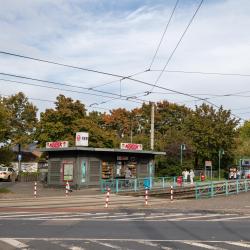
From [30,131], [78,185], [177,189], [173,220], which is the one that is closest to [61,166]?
[78,185]

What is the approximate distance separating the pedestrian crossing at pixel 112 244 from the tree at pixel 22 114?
64.0m

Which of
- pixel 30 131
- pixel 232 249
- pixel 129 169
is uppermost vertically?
pixel 30 131

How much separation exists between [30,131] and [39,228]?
210 ft

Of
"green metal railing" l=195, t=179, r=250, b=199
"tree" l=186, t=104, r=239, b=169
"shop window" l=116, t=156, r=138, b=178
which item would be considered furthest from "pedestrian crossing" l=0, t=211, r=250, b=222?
"tree" l=186, t=104, r=239, b=169

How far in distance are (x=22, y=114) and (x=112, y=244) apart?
67.4 metres

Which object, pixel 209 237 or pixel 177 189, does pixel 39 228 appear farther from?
pixel 177 189

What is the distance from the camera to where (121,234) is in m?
14.3

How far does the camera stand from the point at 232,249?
11.7m

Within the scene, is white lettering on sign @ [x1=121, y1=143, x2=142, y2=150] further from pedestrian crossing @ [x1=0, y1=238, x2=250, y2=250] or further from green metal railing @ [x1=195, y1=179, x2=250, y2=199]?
pedestrian crossing @ [x1=0, y1=238, x2=250, y2=250]

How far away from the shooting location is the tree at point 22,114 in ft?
251

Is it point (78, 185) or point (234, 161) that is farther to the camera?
point (234, 161)

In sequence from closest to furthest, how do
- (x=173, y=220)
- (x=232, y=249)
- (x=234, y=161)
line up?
(x=232, y=249) < (x=173, y=220) < (x=234, y=161)

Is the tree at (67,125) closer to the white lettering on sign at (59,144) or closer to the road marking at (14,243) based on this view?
the white lettering on sign at (59,144)

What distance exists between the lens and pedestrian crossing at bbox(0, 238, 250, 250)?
38.9 ft
